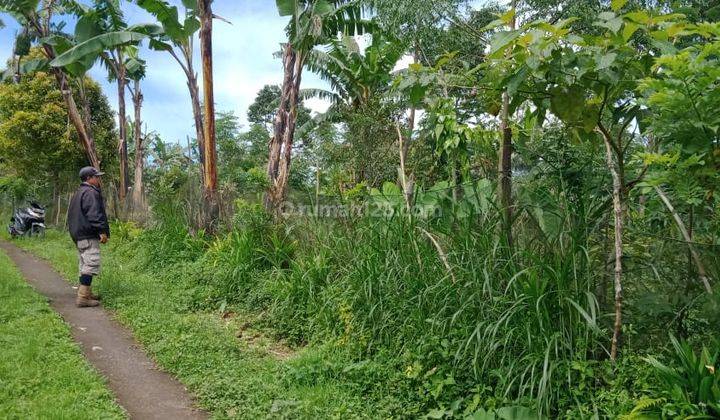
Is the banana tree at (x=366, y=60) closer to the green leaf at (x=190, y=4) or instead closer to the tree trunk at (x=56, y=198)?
the green leaf at (x=190, y=4)

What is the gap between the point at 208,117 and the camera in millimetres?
9875

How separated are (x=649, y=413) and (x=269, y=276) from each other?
4.89 metres

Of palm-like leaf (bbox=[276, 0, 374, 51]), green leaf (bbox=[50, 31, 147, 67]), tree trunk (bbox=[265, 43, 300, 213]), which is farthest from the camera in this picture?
tree trunk (bbox=[265, 43, 300, 213])

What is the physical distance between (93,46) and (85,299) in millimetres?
5018

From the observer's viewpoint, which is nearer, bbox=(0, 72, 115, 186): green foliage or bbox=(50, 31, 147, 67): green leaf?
bbox=(50, 31, 147, 67): green leaf

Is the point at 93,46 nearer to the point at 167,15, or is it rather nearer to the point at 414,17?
the point at 167,15

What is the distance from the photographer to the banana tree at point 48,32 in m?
12.7

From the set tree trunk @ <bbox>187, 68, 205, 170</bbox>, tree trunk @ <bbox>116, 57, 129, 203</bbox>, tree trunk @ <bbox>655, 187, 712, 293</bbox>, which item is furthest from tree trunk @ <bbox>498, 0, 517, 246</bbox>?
tree trunk @ <bbox>116, 57, 129, 203</bbox>

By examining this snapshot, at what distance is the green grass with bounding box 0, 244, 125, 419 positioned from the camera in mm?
4066

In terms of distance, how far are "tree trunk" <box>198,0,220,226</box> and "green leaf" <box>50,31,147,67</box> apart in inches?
55.5

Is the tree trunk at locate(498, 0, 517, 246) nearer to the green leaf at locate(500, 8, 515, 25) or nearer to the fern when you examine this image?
the green leaf at locate(500, 8, 515, 25)

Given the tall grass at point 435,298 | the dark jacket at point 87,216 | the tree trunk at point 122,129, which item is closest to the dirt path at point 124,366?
the dark jacket at point 87,216

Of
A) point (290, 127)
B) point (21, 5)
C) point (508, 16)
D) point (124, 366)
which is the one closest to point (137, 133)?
point (21, 5)

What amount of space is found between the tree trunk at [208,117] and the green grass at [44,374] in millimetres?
3700
